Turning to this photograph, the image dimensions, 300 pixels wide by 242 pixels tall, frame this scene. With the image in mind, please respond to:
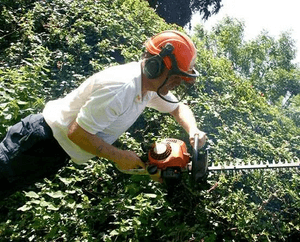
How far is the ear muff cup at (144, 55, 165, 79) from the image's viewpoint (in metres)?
1.94

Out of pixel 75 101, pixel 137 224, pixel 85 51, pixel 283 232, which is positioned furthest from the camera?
pixel 85 51

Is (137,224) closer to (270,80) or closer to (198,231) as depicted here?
(198,231)

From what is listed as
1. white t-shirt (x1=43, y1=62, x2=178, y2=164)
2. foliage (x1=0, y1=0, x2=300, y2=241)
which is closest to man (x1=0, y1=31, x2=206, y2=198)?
white t-shirt (x1=43, y1=62, x2=178, y2=164)

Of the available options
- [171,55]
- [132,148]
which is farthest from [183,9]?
[171,55]

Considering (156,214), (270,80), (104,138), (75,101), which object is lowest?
(270,80)

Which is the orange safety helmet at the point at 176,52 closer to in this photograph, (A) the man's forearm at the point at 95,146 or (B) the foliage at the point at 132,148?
(A) the man's forearm at the point at 95,146

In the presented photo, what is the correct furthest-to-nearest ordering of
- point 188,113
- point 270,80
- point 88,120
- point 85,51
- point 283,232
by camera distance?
point 270,80 → point 85,51 → point 283,232 → point 188,113 → point 88,120

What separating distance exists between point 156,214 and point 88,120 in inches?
46.7

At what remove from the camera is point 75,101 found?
209cm

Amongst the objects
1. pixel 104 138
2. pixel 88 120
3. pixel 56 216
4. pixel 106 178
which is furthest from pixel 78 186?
pixel 88 120

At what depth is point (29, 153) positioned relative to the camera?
2.27 meters

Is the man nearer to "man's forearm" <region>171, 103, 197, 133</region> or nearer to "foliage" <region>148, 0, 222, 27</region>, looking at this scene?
"man's forearm" <region>171, 103, 197, 133</region>

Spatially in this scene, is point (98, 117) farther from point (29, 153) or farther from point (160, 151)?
point (29, 153)

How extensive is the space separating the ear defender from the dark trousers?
771 mm
